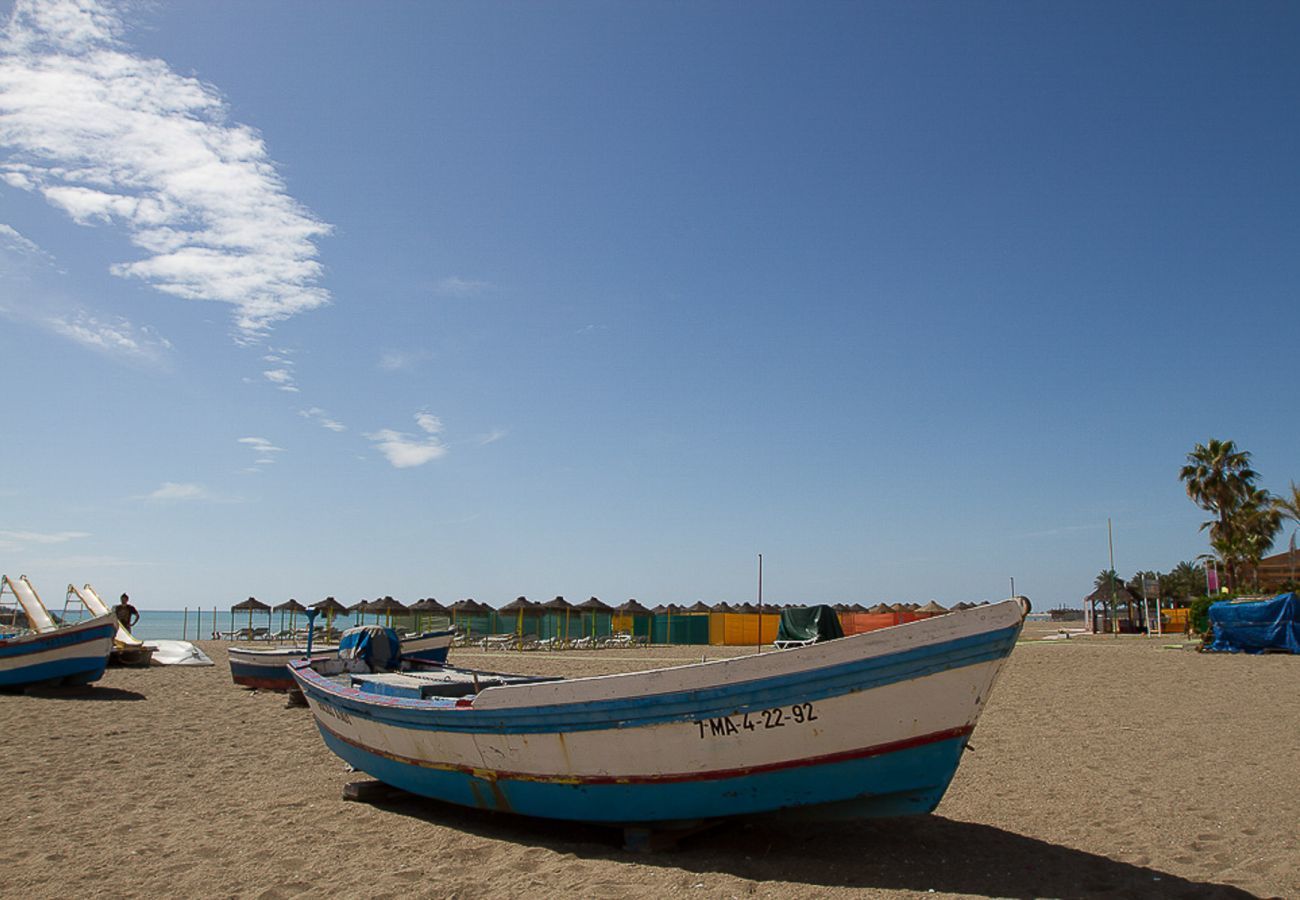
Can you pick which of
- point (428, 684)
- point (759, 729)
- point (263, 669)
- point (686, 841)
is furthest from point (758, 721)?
point (263, 669)

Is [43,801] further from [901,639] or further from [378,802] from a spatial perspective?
[901,639]

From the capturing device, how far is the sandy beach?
5672 millimetres

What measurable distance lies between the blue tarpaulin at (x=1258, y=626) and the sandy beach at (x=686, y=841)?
58.6 ft

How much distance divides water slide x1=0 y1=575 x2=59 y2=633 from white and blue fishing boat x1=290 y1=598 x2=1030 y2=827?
2538 centimetres

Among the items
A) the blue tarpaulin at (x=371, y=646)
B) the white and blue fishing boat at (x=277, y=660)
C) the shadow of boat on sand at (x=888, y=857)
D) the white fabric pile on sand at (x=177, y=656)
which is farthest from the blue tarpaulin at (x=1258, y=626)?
the white fabric pile on sand at (x=177, y=656)

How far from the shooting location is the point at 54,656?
1823cm

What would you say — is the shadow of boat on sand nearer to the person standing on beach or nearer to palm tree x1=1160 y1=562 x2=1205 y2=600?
the person standing on beach

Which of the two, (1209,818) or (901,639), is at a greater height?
A: (901,639)

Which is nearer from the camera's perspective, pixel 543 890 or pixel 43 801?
pixel 543 890

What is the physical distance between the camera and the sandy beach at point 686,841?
5672 mm

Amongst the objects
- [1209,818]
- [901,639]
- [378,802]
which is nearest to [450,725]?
[378,802]

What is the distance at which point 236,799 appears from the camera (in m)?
8.47

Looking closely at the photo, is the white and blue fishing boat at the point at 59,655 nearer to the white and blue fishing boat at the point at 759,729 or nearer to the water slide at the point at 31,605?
the water slide at the point at 31,605

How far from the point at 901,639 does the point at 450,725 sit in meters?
3.79
